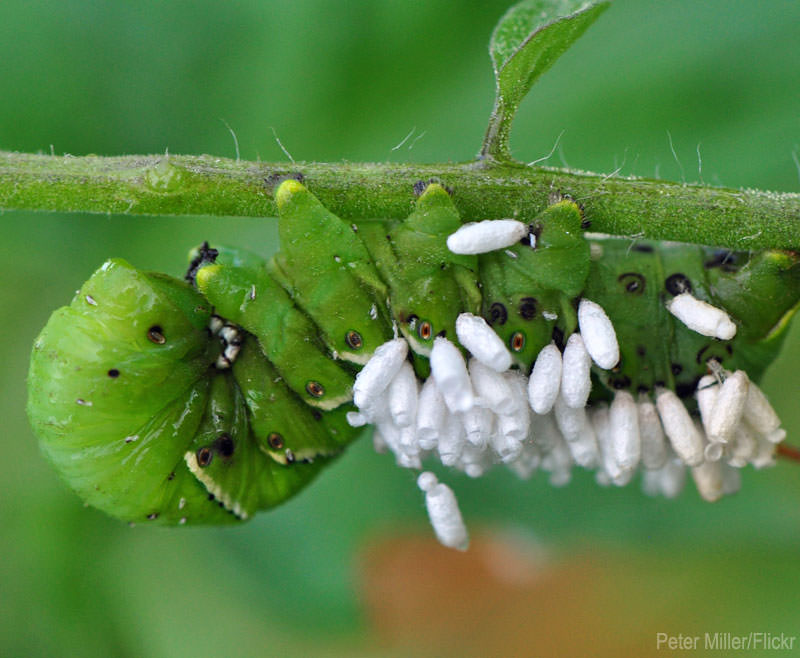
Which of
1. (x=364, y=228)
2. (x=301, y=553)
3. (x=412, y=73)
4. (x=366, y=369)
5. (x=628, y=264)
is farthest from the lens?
(x=301, y=553)

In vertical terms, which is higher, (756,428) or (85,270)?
(85,270)

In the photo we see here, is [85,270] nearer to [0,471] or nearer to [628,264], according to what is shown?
[0,471]

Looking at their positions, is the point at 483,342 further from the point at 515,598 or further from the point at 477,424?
the point at 515,598

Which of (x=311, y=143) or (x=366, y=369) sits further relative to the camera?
(x=311, y=143)

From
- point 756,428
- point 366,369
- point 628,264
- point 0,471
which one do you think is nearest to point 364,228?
point 366,369

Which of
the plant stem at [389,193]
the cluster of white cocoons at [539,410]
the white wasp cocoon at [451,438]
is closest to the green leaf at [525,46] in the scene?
the plant stem at [389,193]

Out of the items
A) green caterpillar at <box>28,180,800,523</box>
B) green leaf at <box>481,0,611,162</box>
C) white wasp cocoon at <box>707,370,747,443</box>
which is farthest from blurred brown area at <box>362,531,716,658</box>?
green leaf at <box>481,0,611,162</box>

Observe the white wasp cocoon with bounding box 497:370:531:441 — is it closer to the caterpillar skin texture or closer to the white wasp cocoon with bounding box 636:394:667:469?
the white wasp cocoon with bounding box 636:394:667:469
